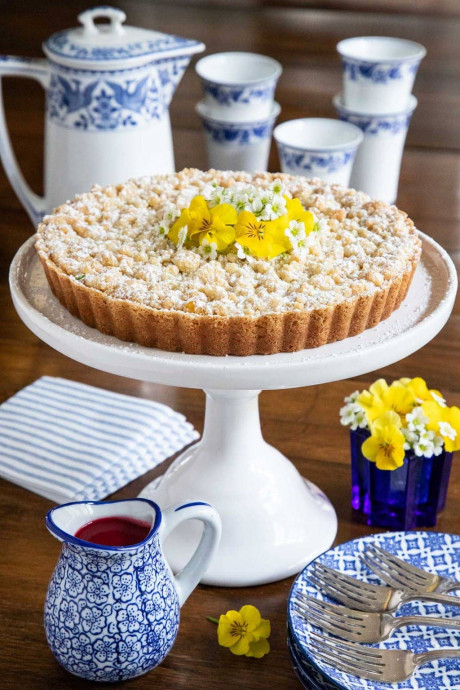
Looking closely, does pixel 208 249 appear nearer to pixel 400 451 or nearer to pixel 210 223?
pixel 210 223

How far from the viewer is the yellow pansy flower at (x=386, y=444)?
3.07ft

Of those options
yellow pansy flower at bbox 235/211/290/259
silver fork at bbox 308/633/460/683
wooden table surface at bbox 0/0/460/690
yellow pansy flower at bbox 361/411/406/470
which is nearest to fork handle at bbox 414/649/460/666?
silver fork at bbox 308/633/460/683

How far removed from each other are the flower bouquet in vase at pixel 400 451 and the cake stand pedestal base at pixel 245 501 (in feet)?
0.18

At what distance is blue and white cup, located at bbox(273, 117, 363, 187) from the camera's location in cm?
151

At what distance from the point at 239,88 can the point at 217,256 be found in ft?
2.65

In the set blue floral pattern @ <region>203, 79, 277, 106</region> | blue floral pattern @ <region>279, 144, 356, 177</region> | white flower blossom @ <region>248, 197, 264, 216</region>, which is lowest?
blue floral pattern @ <region>279, 144, 356, 177</region>

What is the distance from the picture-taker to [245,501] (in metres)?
0.96

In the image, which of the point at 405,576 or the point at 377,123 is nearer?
the point at 405,576

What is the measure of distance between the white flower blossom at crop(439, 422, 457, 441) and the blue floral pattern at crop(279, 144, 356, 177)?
66 centimetres

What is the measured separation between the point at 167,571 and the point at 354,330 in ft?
0.82

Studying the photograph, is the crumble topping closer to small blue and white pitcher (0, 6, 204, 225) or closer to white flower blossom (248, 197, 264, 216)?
white flower blossom (248, 197, 264, 216)

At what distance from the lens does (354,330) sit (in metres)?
0.84

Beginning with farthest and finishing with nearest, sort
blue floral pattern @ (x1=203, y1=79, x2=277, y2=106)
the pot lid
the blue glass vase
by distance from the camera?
blue floral pattern @ (x1=203, y1=79, x2=277, y2=106), the pot lid, the blue glass vase

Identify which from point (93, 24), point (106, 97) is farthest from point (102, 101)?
point (93, 24)
